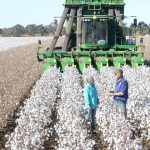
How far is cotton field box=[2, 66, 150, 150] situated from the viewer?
28.2ft

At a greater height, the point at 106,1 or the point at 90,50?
the point at 106,1

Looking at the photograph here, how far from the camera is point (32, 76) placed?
75.7 feet

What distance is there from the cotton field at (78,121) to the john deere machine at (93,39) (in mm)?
3580

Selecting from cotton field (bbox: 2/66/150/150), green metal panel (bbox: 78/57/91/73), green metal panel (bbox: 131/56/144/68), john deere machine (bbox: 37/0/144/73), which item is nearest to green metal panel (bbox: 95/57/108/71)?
john deere machine (bbox: 37/0/144/73)

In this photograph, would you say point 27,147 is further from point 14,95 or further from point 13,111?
point 14,95

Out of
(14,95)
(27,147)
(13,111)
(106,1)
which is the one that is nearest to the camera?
(27,147)

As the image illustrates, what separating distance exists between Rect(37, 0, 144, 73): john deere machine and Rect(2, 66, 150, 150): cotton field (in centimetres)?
358

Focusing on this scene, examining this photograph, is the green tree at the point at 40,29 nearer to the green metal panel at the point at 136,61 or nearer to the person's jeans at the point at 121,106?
the green metal panel at the point at 136,61

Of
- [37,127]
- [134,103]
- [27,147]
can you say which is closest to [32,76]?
[134,103]

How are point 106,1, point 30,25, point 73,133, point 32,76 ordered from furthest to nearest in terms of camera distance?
1. point 30,25
2. point 106,1
3. point 32,76
4. point 73,133

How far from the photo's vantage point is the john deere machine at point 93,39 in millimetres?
23391

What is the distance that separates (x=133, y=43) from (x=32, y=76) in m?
5.91

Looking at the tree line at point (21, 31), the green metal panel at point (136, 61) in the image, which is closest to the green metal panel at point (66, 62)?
the green metal panel at point (136, 61)

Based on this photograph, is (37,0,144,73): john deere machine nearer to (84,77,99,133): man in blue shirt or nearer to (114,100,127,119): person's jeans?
(114,100,127,119): person's jeans
